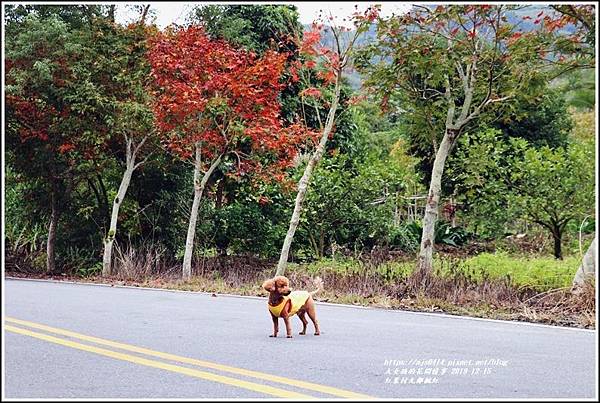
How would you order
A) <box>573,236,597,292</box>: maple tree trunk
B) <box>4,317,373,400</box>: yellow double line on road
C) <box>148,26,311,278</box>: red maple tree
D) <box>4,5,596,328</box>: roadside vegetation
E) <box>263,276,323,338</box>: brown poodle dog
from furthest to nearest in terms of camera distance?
<box>148,26,311,278</box>: red maple tree → <box>4,5,596,328</box>: roadside vegetation → <box>573,236,597,292</box>: maple tree trunk → <box>263,276,323,338</box>: brown poodle dog → <box>4,317,373,400</box>: yellow double line on road

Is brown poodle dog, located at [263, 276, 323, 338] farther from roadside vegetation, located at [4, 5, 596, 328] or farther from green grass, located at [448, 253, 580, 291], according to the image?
green grass, located at [448, 253, 580, 291]

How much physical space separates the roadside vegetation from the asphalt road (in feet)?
6.38

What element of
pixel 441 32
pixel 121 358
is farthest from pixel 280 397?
pixel 441 32

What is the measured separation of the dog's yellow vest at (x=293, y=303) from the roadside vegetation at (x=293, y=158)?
12.1 ft

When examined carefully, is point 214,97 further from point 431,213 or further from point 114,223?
point 431,213

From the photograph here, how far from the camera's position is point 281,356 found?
6613 mm

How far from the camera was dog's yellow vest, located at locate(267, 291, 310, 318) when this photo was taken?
Answer: 23.6 feet

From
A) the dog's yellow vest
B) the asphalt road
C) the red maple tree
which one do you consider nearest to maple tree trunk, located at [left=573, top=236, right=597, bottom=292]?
the asphalt road

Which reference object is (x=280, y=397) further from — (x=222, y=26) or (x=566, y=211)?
(x=222, y=26)

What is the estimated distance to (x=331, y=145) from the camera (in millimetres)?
23312

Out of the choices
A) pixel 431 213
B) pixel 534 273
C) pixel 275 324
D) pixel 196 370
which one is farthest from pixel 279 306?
pixel 431 213

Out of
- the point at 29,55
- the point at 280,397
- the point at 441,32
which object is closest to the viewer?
the point at 280,397

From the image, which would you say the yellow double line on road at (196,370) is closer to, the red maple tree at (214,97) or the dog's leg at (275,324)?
the dog's leg at (275,324)

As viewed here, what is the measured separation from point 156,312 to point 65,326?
172 centimetres
